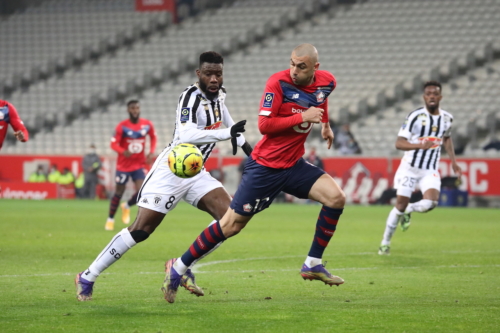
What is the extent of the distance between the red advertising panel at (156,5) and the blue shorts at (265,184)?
3035 cm

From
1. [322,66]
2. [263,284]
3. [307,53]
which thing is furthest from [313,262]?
[322,66]

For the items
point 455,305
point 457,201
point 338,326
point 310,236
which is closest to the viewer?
point 338,326

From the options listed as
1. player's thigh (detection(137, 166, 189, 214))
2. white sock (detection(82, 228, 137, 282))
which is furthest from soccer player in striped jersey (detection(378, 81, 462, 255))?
white sock (detection(82, 228, 137, 282))

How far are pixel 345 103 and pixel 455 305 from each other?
22849 millimetres

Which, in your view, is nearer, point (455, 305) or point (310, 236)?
point (455, 305)

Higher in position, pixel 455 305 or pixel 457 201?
pixel 455 305

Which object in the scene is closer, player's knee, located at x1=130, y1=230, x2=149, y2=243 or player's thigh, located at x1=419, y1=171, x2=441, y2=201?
player's knee, located at x1=130, y1=230, x2=149, y2=243

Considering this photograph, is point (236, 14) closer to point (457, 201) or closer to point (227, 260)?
point (457, 201)

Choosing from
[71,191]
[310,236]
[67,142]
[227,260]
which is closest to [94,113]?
[67,142]

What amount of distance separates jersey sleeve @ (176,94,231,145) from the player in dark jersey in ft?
1.46

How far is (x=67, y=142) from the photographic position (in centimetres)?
3206

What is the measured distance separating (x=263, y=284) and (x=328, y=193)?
1.69m

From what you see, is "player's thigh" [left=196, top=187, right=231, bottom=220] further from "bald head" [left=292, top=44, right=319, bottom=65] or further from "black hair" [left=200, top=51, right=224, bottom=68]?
"bald head" [left=292, top=44, right=319, bottom=65]

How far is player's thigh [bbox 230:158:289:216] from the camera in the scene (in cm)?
698
